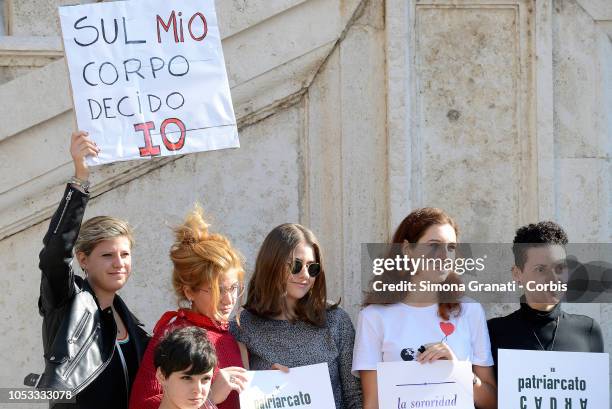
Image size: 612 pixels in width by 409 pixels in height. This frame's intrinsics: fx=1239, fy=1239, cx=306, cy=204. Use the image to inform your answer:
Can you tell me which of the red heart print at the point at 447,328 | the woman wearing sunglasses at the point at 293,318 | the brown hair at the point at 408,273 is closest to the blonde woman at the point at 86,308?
the woman wearing sunglasses at the point at 293,318

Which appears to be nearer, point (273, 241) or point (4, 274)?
point (273, 241)

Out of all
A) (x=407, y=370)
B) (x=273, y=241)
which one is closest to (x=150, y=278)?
(x=273, y=241)

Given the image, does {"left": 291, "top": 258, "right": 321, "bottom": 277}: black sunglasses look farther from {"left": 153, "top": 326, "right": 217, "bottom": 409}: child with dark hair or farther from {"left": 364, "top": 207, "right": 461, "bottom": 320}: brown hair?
{"left": 153, "top": 326, "right": 217, "bottom": 409}: child with dark hair

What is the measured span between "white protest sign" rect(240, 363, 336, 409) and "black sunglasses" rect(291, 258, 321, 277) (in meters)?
0.43

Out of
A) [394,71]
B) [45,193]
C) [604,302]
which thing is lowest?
[604,302]

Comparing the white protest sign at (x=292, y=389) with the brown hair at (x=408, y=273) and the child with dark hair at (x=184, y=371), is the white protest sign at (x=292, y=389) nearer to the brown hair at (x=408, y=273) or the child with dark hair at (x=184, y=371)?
the child with dark hair at (x=184, y=371)

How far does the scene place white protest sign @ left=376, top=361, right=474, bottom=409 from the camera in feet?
17.8

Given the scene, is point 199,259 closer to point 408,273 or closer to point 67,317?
point 67,317

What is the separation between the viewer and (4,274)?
7023 millimetres

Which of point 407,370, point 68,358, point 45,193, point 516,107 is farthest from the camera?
point 516,107

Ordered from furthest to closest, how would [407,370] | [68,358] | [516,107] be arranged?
1. [516,107]
2. [407,370]
3. [68,358]

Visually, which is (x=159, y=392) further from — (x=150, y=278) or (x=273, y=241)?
(x=150, y=278)

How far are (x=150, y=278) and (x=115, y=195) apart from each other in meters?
0.52

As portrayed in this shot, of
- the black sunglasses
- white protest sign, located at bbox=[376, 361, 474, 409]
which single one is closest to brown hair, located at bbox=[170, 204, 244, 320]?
the black sunglasses
